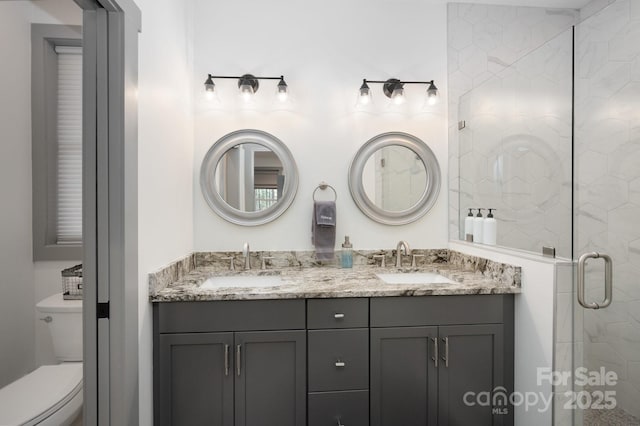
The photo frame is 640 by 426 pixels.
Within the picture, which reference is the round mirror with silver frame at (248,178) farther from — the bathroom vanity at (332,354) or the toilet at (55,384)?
the toilet at (55,384)

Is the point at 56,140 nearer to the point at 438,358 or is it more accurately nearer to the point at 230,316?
the point at 230,316

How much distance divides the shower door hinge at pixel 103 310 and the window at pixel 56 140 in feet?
0.67

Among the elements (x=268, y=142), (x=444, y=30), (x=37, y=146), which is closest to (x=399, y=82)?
(x=444, y=30)

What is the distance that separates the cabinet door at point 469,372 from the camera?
5.53 feet

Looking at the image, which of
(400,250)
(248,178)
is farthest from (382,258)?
(248,178)

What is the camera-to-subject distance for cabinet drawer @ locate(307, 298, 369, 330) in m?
1.65

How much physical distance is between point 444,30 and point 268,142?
4.67 ft

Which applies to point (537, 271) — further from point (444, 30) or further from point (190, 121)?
point (190, 121)

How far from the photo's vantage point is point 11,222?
887 millimetres

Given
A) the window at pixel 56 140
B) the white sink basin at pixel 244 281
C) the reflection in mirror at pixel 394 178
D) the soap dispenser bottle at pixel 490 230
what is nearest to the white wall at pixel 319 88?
the reflection in mirror at pixel 394 178

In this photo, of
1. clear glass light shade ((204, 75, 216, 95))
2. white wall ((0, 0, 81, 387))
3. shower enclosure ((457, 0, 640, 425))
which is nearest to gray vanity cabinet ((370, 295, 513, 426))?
shower enclosure ((457, 0, 640, 425))

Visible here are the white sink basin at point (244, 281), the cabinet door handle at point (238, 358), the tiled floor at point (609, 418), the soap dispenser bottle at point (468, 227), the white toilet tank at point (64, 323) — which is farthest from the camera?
the soap dispenser bottle at point (468, 227)

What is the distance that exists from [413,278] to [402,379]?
63cm

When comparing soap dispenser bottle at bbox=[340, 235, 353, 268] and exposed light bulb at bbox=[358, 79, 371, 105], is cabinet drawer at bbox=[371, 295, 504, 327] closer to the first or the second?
soap dispenser bottle at bbox=[340, 235, 353, 268]
